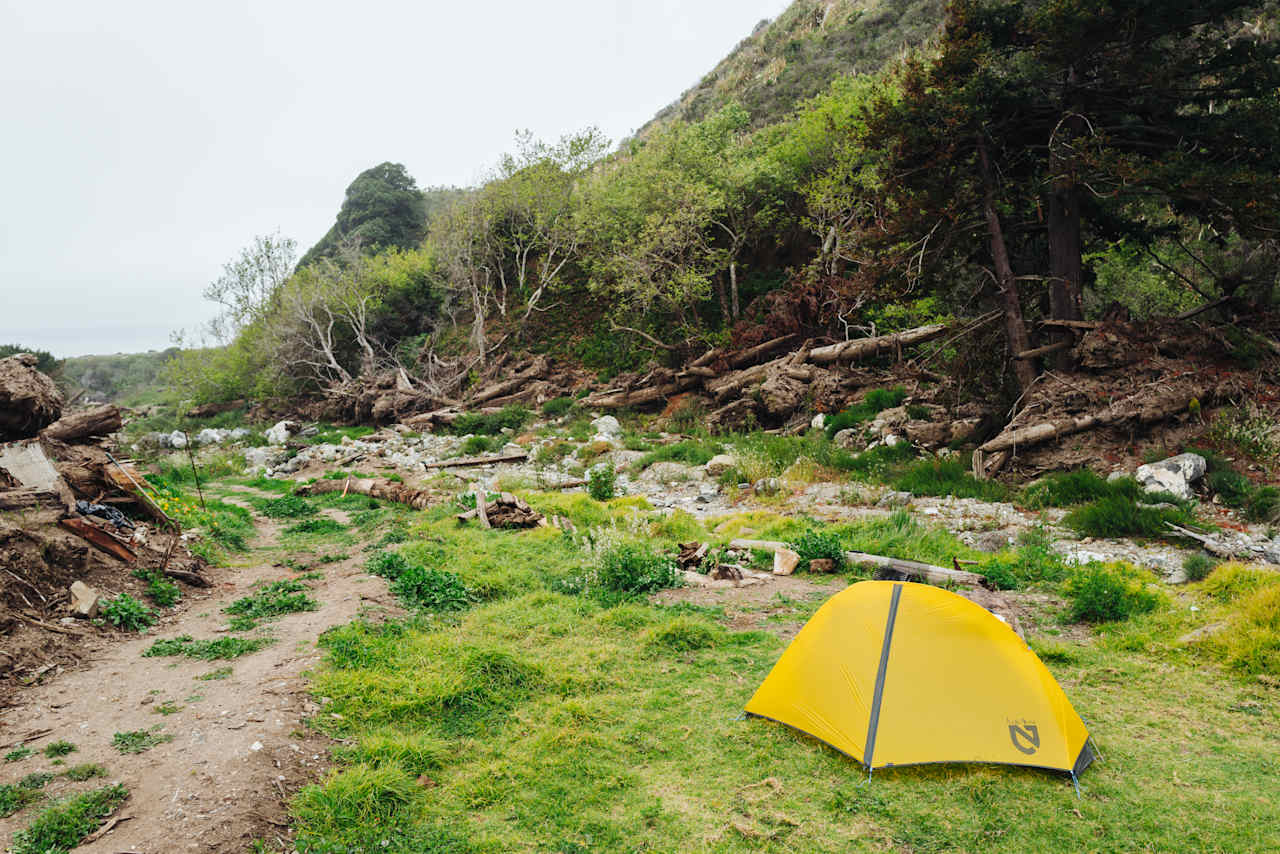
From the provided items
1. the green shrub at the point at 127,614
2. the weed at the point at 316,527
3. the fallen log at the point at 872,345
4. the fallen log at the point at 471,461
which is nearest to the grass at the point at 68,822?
the green shrub at the point at 127,614

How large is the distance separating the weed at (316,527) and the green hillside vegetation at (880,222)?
10.8m

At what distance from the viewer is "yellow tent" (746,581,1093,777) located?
378 cm

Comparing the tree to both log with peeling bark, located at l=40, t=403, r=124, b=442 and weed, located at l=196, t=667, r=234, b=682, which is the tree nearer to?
log with peeling bark, located at l=40, t=403, r=124, b=442

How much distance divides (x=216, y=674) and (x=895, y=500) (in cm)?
920

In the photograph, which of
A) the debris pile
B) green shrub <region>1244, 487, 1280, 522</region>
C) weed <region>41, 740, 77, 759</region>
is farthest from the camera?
green shrub <region>1244, 487, 1280, 522</region>

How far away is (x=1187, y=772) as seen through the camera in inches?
143

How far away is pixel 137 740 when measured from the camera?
373 centimetres

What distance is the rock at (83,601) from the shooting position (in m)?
5.55

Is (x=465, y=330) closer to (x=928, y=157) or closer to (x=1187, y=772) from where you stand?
(x=928, y=157)

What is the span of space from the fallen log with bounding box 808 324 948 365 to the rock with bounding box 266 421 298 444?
832 inches

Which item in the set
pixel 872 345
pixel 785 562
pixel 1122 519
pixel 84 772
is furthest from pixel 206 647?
pixel 872 345

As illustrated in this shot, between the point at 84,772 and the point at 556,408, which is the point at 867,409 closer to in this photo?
the point at 556,408

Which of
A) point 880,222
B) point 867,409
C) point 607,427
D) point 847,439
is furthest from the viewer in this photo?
point 607,427

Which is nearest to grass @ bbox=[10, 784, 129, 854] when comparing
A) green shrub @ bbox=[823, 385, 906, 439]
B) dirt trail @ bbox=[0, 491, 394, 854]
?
dirt trail @ bbox=[0, 491, 394, 854]
